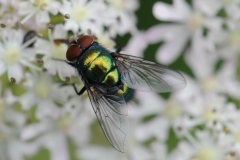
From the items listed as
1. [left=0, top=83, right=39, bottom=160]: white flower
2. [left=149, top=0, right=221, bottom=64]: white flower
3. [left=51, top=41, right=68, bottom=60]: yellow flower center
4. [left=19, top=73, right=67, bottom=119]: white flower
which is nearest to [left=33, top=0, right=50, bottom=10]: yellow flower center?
[left=51, top=41, right=68, bottom=60]: yellow flower center

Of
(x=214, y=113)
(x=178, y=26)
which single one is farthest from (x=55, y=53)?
(x=178, y=26)

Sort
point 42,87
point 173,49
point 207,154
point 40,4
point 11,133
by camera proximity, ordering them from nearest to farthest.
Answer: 1. point 40,4
2. point 42,87
3. point 207,154
4. point 11,133
5. point 173,49

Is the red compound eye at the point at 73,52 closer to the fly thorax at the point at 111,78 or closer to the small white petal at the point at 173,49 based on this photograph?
the fly thorax at the point at 111,78

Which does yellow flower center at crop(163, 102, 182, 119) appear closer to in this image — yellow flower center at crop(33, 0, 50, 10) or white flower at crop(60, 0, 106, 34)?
white flower at crop(60, 0, 106, 34)

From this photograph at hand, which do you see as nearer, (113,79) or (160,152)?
(113,79)

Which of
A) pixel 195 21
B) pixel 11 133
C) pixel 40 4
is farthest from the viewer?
pixel 195 21

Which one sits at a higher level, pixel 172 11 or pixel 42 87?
pixel 172 11

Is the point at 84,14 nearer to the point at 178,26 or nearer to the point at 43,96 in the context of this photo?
the point at 43,96
